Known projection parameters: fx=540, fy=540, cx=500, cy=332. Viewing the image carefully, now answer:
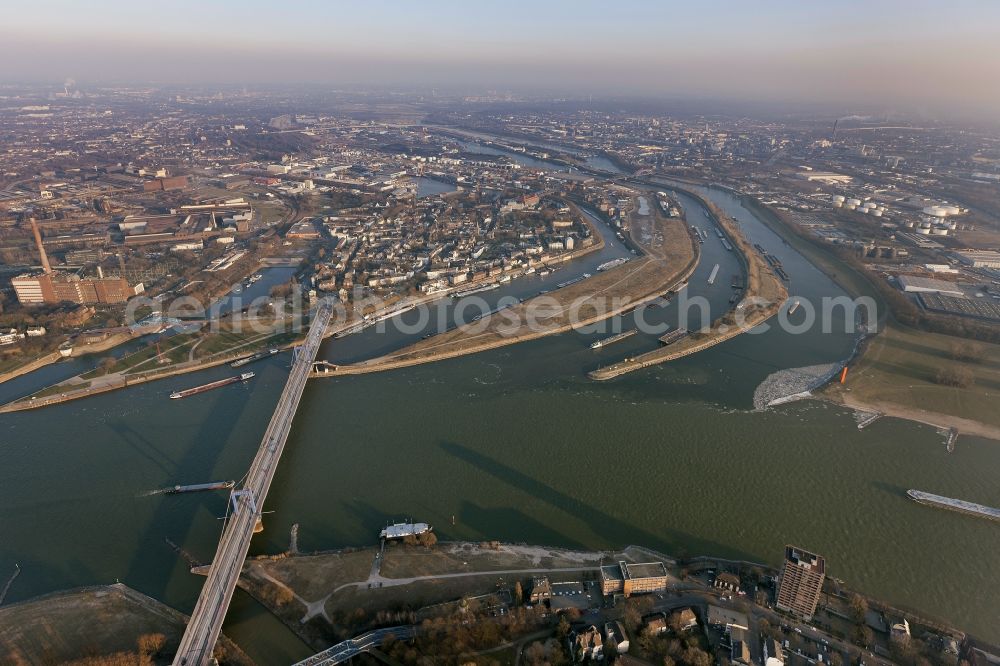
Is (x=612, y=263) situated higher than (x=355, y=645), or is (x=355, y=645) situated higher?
(x=612, y=263)

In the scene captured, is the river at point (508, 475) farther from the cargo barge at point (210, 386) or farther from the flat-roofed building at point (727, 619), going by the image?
the flat-roofed building at point (727, 619)

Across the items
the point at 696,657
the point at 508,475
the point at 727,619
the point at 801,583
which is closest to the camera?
the point at 696,657

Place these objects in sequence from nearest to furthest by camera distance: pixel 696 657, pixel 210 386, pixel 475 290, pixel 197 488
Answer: pixel 696 657
pixel 197 488
pixel 210 386
pixel 475 290

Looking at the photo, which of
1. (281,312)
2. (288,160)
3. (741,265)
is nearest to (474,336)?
(281,312)

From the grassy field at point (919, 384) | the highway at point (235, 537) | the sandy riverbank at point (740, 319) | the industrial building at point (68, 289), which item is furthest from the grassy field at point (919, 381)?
the industrial building at point (68, 289)

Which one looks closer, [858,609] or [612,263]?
[858,609]

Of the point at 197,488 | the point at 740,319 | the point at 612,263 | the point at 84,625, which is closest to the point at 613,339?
the point at 740,319

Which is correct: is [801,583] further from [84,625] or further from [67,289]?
[67,289]
